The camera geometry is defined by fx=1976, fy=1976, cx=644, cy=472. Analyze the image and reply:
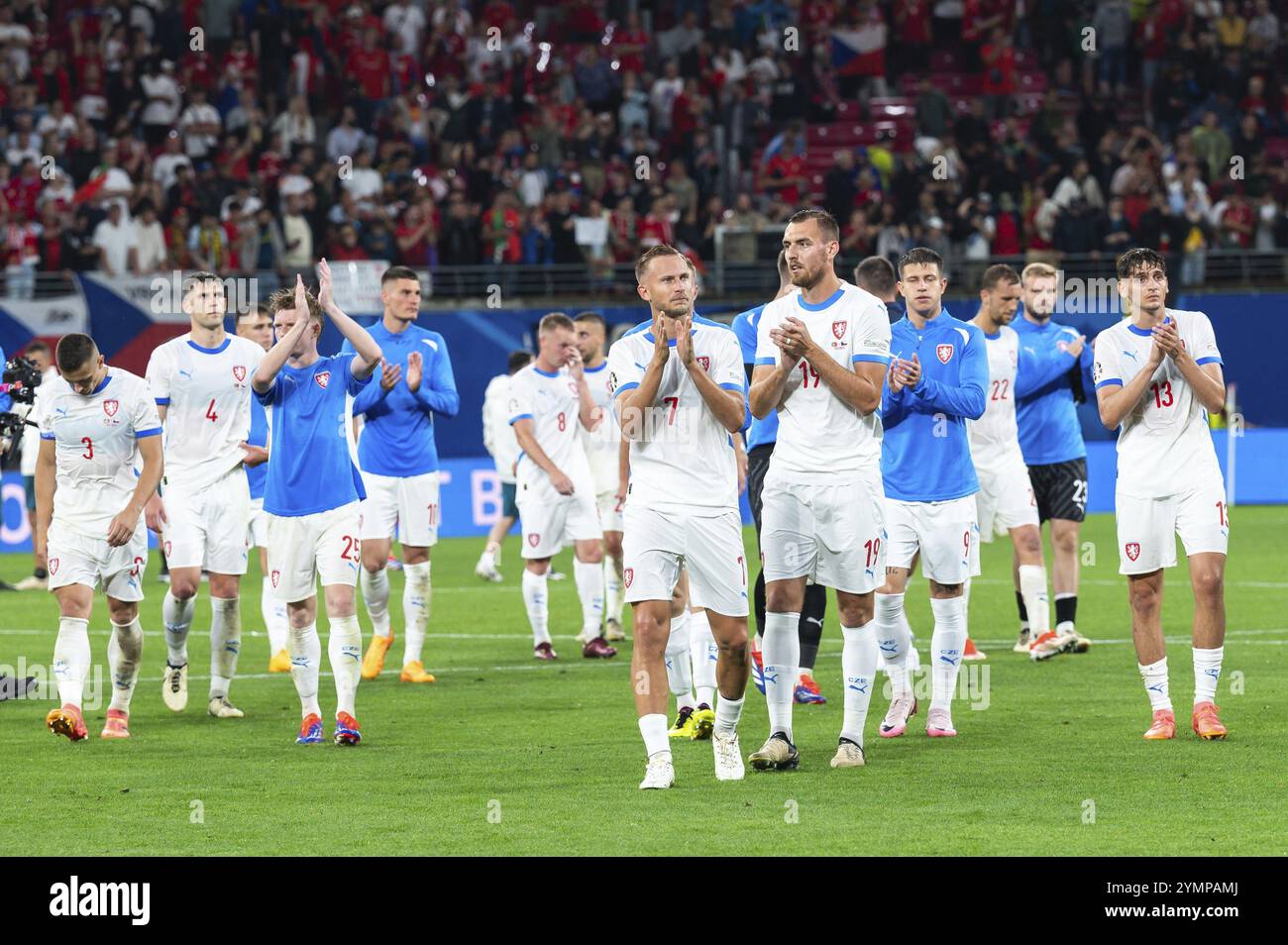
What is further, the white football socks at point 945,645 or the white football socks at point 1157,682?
the white football socks at point 945,645

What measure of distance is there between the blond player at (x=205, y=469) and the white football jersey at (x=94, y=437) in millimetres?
599

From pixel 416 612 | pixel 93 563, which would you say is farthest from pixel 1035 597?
pixel 93 563

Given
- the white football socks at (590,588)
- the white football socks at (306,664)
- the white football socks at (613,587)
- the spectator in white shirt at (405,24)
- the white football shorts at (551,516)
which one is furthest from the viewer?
the spectator in white shirt at (405,24)

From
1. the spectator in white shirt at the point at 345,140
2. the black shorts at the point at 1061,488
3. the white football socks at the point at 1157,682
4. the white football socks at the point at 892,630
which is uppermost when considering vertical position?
the spectator in white shirt at the point at 345,140

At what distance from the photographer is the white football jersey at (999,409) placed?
1385cm

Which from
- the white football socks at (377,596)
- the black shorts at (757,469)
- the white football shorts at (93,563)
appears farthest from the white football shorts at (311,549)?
the white football socks at (377,596)

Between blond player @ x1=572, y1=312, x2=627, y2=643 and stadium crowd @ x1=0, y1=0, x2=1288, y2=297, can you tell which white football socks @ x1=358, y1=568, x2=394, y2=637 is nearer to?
blond player @ x1=572, y1=312, x2=627, y2=643

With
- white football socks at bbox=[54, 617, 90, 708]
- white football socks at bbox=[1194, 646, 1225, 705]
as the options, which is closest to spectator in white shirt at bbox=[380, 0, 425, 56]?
white football socks at bbox=[54, 617, 90, 708]

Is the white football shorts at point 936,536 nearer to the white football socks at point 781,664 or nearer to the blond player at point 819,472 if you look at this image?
the blond player at point 819,472

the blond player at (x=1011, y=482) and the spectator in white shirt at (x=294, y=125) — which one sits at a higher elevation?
the spectator in white shirt at (x=294, y=125)

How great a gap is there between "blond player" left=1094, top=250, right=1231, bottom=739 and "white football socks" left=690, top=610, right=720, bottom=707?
2.27 m

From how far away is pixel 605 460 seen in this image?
1644 cm

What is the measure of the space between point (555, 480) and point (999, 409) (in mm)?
3213
